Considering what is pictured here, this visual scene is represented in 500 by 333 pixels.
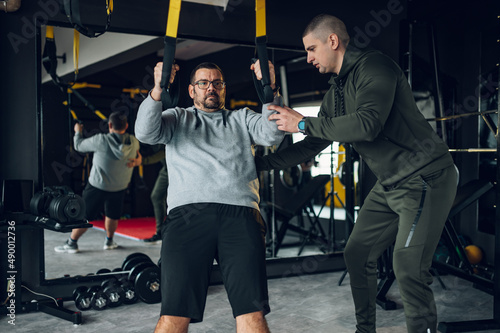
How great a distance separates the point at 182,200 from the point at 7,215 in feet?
5.23

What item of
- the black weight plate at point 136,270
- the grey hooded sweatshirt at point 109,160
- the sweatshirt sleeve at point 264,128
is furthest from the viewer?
the grey hooded sweatshirt at point 109,160

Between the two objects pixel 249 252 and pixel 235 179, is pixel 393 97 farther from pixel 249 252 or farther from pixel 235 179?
pixel 249 252

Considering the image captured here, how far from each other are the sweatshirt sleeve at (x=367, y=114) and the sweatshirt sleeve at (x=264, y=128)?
144 mm

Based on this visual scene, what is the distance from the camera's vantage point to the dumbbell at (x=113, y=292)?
10.7ft

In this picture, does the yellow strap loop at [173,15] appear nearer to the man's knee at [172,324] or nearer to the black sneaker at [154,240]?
the man's knee at [172,324]

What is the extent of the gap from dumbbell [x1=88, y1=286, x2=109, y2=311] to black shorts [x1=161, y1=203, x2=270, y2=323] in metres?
1.53

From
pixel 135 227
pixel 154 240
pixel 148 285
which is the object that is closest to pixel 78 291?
pixel 148 285

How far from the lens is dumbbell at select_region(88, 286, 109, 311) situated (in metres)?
3.21

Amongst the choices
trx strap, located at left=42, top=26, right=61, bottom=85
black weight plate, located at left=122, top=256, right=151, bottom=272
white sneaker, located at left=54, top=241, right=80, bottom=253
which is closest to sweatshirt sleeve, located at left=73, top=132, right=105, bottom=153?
white sneaker, located at left=54, top=241, right=80, bottom=253

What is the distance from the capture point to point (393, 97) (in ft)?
6.33

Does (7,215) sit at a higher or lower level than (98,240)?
higher

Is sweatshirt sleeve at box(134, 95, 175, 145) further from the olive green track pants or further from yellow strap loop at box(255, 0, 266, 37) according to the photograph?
the olive green track pants

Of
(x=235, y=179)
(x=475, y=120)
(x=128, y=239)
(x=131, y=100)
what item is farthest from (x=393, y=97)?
(x=131, y=100)

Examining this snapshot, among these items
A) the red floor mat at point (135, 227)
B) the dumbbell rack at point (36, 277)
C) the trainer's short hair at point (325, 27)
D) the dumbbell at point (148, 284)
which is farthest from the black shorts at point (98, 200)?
the trainer's short hair at point (325, 27)
